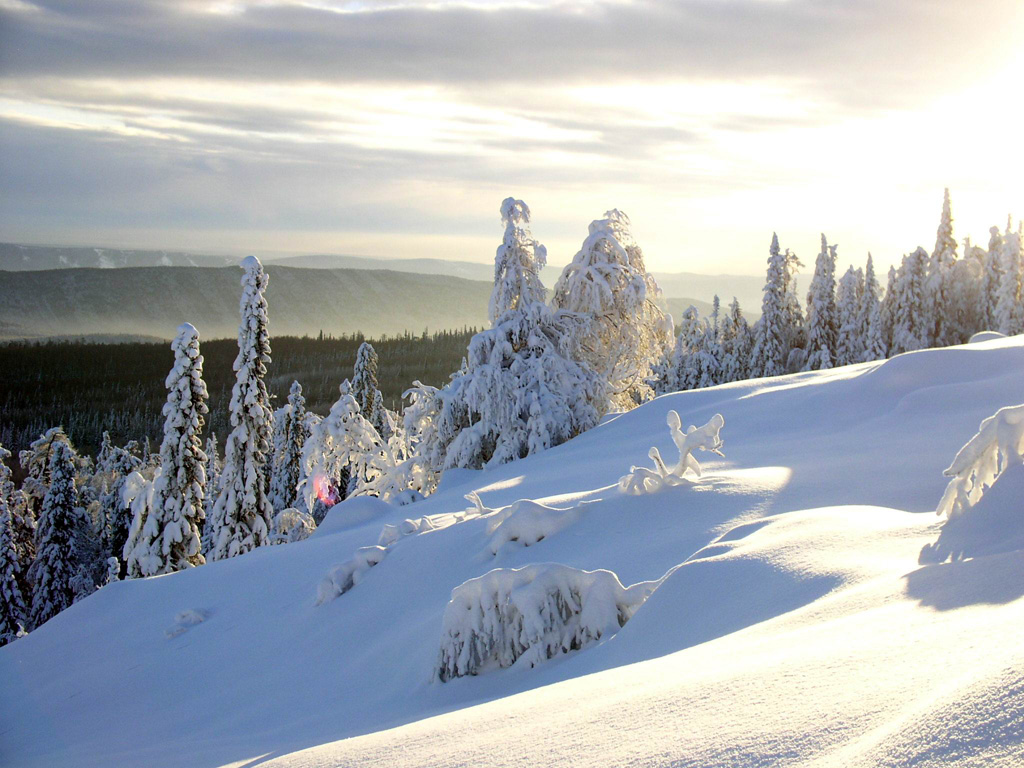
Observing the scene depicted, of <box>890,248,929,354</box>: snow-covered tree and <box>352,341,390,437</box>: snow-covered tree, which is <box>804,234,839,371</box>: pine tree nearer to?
<box>890,248,929,354</box>: snow-covered tree

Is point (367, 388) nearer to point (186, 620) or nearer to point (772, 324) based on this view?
point (772, 324)

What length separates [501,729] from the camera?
10.6ft

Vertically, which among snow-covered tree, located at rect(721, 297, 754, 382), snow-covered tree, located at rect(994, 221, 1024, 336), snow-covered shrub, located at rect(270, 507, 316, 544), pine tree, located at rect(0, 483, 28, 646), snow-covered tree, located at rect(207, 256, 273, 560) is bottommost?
pine tree, located at rect(0, 483, 28, 646)

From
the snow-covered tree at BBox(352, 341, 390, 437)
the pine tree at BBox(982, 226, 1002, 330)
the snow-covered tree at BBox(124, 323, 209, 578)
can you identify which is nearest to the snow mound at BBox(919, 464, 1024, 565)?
the snow-covered tree at BBox(124, 323, 209, 578)

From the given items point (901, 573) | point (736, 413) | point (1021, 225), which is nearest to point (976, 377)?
point (736, 413)

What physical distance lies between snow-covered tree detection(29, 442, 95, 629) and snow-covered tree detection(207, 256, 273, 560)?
10.9 m

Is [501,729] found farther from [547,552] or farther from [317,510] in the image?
[317,510]

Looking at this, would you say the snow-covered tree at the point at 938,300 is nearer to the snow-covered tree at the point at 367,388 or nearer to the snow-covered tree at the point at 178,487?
the snow-covered tree at the point at 367,388

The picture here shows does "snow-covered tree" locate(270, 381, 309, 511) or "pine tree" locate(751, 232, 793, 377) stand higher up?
"pine tree" locate(751, 232, 793, 377)

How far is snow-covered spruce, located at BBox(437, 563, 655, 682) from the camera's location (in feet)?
17.0

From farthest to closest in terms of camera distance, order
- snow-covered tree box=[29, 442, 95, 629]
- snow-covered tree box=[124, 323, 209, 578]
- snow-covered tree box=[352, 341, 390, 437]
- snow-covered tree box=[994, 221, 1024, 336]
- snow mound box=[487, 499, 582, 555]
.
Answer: snow-covered tree box=[352, 341, 390, 437], snow-covered tree box=[994, 221, 1024, 336], snow-covered tree box=[29, 442, 95, 629], snow-covered tree box=[124, 323, 209, 578], snow mound box=[487, 499, 582, 555]

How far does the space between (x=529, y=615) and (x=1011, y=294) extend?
158 ft

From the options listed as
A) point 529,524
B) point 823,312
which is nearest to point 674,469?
point 529,524

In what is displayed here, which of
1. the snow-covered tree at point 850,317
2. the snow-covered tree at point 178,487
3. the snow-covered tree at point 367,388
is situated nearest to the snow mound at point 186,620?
the snow-covered tree at point 178,487
